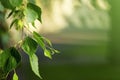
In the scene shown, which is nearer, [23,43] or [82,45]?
[23,43]

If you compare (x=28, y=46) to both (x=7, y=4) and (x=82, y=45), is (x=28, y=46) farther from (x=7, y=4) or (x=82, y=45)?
(x=82, y=45)

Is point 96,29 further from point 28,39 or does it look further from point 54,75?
point 28,39

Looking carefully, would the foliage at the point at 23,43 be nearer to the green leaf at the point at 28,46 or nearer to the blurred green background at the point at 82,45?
the green leaf at the point at 28,46

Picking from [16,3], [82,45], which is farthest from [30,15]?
[82,45]

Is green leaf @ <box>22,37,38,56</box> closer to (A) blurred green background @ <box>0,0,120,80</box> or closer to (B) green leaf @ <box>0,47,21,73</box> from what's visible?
(B) green leaf @ <box>0,47,21,73</box>

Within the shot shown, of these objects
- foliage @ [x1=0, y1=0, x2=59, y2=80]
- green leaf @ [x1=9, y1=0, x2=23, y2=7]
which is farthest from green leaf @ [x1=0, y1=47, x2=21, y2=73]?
green leaf @ [x1=9, y1=0, x2=23, y2=7]

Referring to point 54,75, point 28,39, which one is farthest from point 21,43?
point 54,75
